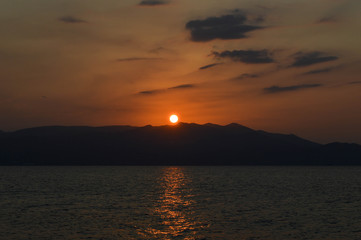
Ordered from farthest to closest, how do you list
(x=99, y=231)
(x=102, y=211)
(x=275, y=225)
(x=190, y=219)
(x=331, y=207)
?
(x=331, y=207)
(x=102, y=211)
(x=190, y=219)
(x=275, y=225)
(x=99, y=231)

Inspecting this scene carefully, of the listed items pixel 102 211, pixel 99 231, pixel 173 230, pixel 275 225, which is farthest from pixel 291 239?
pixel 102 211

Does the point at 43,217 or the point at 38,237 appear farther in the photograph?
the point at 43,217

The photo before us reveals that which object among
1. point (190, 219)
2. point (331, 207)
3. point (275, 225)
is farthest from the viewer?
point (331, 207)

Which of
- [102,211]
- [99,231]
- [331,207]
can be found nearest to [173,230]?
[99,231]

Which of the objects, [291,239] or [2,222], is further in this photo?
[2,222]

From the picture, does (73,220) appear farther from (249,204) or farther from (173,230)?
(249,204)

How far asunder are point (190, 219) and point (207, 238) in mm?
13982

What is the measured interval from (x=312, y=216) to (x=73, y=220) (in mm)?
36056

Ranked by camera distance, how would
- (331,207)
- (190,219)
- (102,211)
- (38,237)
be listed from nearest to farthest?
(38,237) → (190,219) → (102,211) → (331,207)

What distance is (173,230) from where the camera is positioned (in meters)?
52.5

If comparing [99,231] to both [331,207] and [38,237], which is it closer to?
[38,237]

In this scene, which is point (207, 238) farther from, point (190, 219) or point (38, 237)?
point (38, 237)

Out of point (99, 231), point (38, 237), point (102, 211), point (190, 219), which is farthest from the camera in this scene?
point (102, 211)

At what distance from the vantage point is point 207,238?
157ft
